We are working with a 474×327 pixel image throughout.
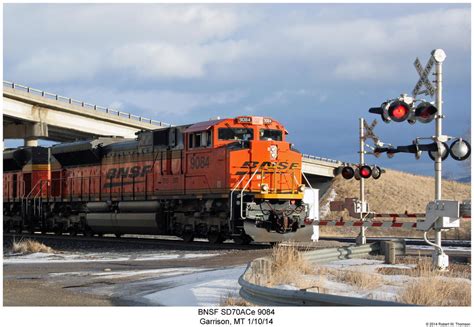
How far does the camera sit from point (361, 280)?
38.1 ft

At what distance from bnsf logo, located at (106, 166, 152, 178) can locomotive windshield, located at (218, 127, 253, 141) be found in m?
4.32

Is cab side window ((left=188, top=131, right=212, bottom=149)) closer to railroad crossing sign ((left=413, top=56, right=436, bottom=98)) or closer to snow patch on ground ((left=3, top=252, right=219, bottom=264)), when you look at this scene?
snow patch on ground ((left=3, top=252, right=219, bottom=264))

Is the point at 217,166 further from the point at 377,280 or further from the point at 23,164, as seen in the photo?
the point at 23,164

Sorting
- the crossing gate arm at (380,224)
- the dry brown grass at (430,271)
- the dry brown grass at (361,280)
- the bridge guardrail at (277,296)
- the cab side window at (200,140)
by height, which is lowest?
the dry brown grass at (430,271)

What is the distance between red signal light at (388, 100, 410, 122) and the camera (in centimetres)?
1339

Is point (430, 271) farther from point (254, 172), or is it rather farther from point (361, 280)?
point (254, 172)

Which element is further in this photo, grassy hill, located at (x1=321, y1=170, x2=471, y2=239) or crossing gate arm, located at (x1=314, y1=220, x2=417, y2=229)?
grassy hill, located at (x1=321, y1=170, x2=471, y2=239)

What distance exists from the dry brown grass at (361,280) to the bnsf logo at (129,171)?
15049mm

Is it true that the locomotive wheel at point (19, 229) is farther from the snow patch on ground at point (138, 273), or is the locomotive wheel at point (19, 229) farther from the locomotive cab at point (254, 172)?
the snow patch on ground at point (138, 273)

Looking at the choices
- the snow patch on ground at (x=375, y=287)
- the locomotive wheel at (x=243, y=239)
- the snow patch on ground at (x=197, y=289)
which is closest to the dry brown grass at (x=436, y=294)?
the snow patch on ground at (x=375, y=287)

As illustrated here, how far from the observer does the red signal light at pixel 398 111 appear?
43.9 feet

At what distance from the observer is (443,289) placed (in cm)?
1040

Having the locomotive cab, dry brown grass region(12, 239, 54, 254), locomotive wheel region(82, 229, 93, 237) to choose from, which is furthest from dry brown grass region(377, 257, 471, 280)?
locomotive wheel region(82, 229, 93, 237)

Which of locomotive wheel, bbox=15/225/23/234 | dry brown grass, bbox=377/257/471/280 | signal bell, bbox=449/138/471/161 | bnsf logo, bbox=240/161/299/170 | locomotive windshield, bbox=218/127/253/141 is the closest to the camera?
dry brown grass, bbox=377/257/471/280
